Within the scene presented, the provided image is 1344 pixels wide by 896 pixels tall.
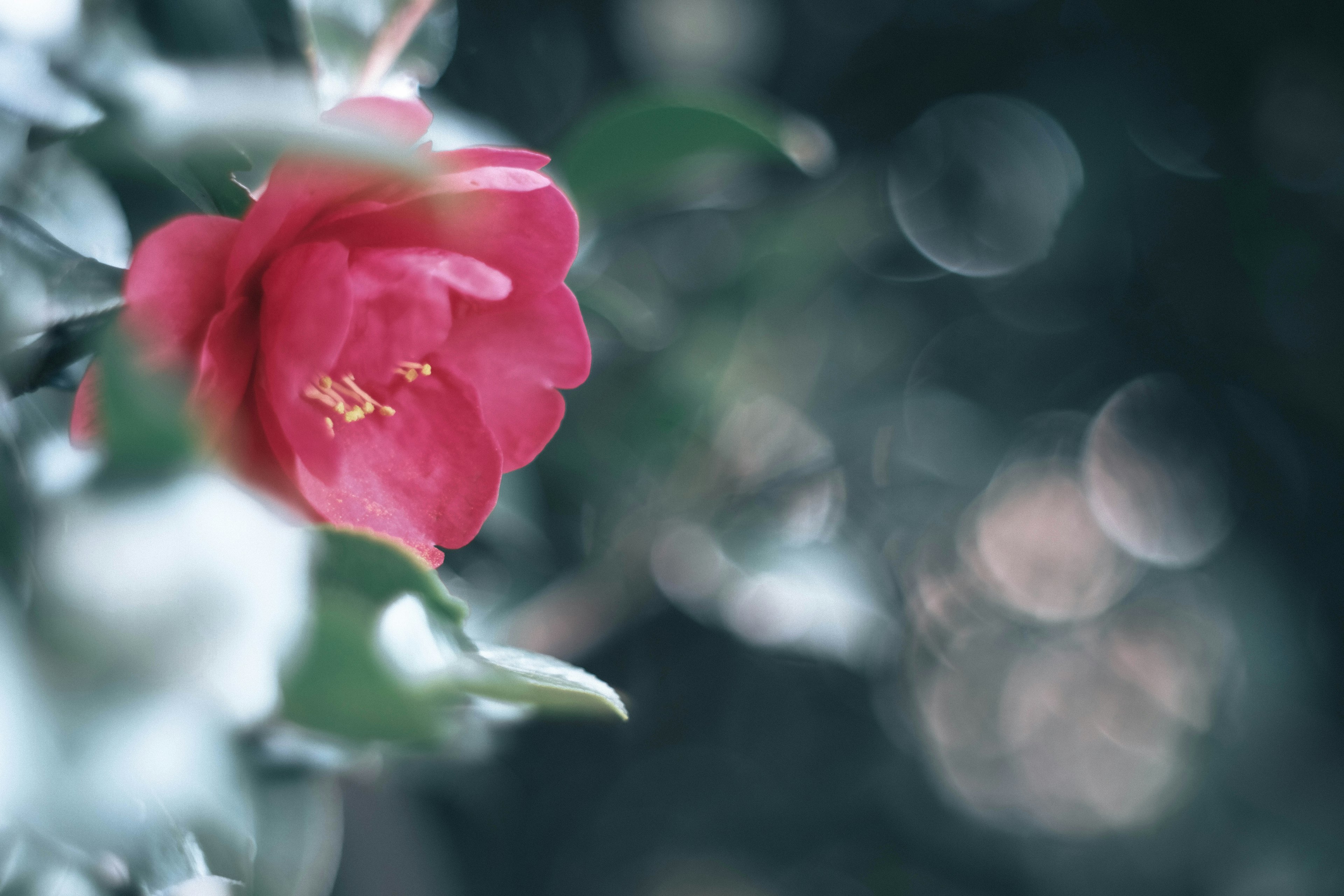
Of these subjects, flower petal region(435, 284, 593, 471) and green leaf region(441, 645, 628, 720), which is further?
flower petal region(435, 284, 593, 471)

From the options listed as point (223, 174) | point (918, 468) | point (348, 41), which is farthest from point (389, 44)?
point (918, 468)

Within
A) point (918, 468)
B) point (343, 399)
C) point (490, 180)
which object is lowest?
point (918, 468)

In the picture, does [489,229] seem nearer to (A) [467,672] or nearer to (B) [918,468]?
(A) [467,672]

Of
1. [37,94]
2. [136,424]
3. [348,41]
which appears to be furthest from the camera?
[348,41]

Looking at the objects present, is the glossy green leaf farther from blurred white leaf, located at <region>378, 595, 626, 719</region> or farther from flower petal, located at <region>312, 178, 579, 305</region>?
blurred white leaf, located at <region>378, 595, 626, 719</region>

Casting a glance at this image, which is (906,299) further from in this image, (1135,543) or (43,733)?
(43,733)

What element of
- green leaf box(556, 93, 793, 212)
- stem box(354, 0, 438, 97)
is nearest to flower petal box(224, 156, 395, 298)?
stem box(354, 0, 438, 97)

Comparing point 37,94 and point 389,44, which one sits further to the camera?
point 389,44
